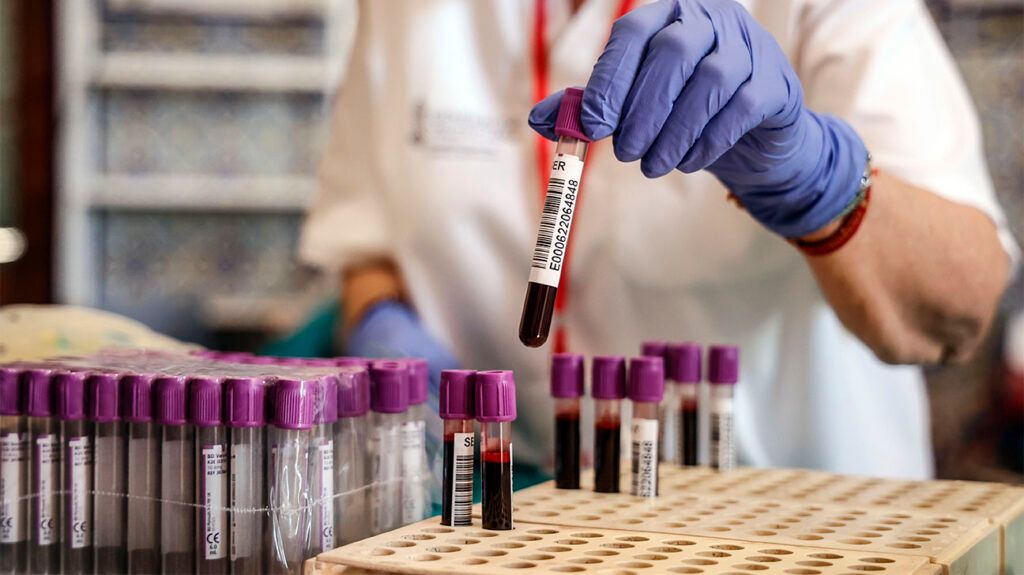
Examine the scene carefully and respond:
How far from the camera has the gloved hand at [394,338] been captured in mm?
1515

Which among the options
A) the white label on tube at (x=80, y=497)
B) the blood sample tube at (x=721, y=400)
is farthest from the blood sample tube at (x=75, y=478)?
the blood sample tube at (x=721, y=400)

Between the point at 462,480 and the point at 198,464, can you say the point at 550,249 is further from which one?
the point at 198,464

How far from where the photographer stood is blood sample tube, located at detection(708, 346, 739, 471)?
1234 mm

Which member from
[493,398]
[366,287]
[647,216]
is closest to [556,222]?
[493,398]

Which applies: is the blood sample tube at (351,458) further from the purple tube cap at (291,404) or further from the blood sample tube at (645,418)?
the blood sample tube at (645,418)

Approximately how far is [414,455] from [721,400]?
1.38ft

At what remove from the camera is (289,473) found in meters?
0.86

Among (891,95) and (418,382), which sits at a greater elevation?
(891,95)

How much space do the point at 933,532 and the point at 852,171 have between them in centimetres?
43

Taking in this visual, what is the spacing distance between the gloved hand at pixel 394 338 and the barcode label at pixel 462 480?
540mm

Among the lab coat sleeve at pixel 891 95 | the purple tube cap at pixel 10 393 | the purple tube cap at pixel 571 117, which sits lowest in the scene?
the purple tube cap at pixel 10 393

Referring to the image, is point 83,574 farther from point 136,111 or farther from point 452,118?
point 136,111

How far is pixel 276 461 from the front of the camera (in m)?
0.85

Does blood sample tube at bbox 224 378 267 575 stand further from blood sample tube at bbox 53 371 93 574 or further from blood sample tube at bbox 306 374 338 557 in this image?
blood sample tube at bbox 53 371 93 574
